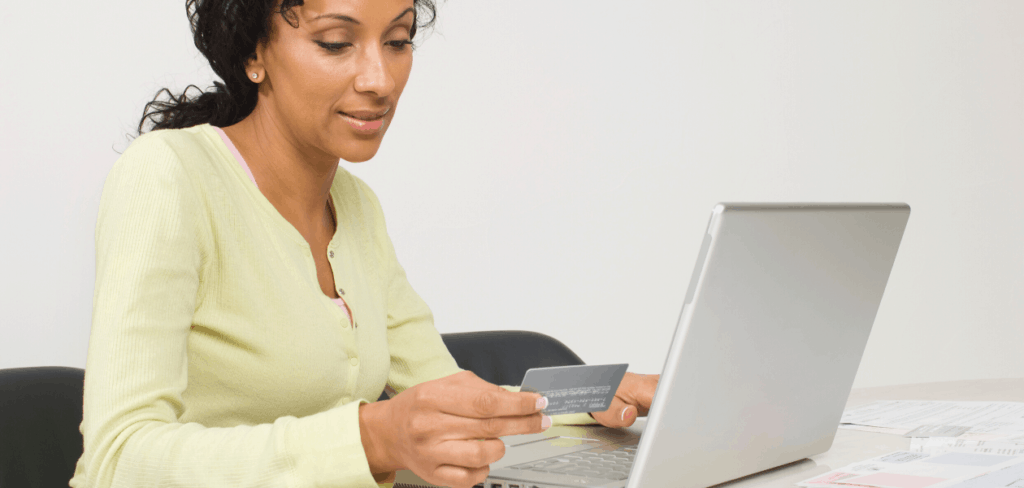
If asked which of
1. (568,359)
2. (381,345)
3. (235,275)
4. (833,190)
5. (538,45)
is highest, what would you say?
(538,45)

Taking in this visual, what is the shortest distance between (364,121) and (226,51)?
0.72ft

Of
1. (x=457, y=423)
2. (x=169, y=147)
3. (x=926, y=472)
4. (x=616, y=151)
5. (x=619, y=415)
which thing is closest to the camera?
(x=457, y=423)

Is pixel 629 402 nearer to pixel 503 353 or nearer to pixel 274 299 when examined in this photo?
pixel 274 299

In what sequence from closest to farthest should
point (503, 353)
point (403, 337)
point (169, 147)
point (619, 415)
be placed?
point (169, 147), point (619, 415), point (403, 337), point (503, 353)

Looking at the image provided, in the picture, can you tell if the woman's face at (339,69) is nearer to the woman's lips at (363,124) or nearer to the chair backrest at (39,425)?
the woman's lips at (363,124)

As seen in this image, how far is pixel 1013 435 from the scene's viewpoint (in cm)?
113

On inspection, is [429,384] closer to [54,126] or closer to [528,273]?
[54,126]

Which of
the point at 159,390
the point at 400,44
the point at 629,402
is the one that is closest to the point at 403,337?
the point at 629,402

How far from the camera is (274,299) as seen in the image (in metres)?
1.08

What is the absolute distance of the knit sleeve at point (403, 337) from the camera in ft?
4.88

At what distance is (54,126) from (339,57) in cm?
112

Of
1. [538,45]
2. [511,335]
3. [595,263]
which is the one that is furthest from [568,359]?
[538,45]

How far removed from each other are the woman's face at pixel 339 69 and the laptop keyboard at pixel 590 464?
1.55 feet

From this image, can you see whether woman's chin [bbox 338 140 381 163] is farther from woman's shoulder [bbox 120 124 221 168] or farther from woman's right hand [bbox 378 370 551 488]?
woman's right hand [bbox 378 370 551 488]
